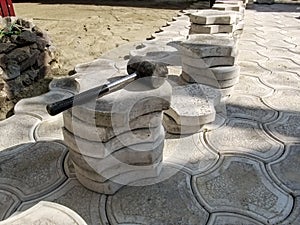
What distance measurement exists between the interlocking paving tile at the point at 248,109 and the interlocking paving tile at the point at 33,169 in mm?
1095

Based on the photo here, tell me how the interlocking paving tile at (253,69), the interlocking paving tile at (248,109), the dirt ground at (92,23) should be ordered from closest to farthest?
the interlocking paving tile at (248,109), the interlocking paving tile at (253,69), the dirt ground at (92,23)

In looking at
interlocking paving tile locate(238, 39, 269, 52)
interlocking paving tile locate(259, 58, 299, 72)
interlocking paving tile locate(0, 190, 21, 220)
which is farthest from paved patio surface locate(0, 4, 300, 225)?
interlocking paving tile locate(238, 39, 269, 52)

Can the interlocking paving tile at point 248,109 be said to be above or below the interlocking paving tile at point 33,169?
above

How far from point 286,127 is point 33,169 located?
1423 mm

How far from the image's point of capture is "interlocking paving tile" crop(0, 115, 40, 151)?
159 cm

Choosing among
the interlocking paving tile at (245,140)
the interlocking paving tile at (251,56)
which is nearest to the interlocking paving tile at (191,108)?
the interlocking paving tile at (245,140)

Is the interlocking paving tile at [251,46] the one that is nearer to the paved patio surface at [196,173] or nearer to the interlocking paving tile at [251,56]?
the interlocking paving tile at [251,56]

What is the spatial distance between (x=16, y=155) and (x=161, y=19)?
160 inches

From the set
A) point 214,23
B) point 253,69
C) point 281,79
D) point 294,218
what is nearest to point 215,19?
point 214,23

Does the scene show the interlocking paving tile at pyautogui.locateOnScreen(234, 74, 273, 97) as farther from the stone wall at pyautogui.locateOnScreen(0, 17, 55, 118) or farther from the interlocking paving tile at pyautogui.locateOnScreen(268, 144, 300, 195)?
the stone wall at pyautogui.locateOnScreen(0, 17, 55, 118)

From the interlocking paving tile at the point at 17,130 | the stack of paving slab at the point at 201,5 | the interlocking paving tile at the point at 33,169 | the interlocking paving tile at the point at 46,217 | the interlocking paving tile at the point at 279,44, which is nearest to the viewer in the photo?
the interlocking paving tile at the point at 46,217

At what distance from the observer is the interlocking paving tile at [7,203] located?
1130 millimetres

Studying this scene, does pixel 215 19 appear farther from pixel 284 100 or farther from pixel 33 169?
pixel 33 169

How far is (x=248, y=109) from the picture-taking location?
1.90 m
